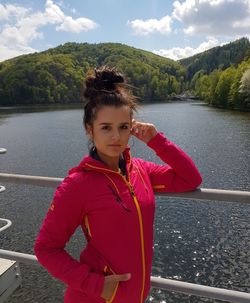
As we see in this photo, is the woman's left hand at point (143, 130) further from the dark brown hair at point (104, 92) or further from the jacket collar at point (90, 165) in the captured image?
the jacket collar at point (90, 165)

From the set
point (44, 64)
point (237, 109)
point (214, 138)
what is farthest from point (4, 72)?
point (214, 138)

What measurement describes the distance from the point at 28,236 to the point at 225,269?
7.10 meters

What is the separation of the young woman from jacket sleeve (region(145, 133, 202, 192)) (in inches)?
6.2

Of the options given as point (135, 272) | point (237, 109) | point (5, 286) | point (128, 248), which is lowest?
point (237, 109)

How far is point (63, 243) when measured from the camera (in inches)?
67.7

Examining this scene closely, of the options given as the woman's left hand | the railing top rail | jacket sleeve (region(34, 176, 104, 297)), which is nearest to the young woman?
jacket sleeve (region(34, 176, 104, 297))

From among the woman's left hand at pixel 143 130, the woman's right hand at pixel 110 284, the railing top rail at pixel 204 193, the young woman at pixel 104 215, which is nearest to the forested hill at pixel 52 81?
the railing top rail at pixel 204 193

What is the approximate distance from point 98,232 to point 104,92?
2.53ft

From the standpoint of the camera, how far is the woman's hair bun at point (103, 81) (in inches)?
74.4

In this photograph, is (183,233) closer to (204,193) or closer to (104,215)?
(204,193)

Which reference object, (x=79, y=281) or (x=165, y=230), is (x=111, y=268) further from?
(x=165, y=230)

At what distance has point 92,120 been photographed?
6.22ft

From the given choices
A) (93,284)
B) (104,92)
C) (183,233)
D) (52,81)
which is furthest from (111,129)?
(52,81)

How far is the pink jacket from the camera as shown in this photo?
5.47 ft
